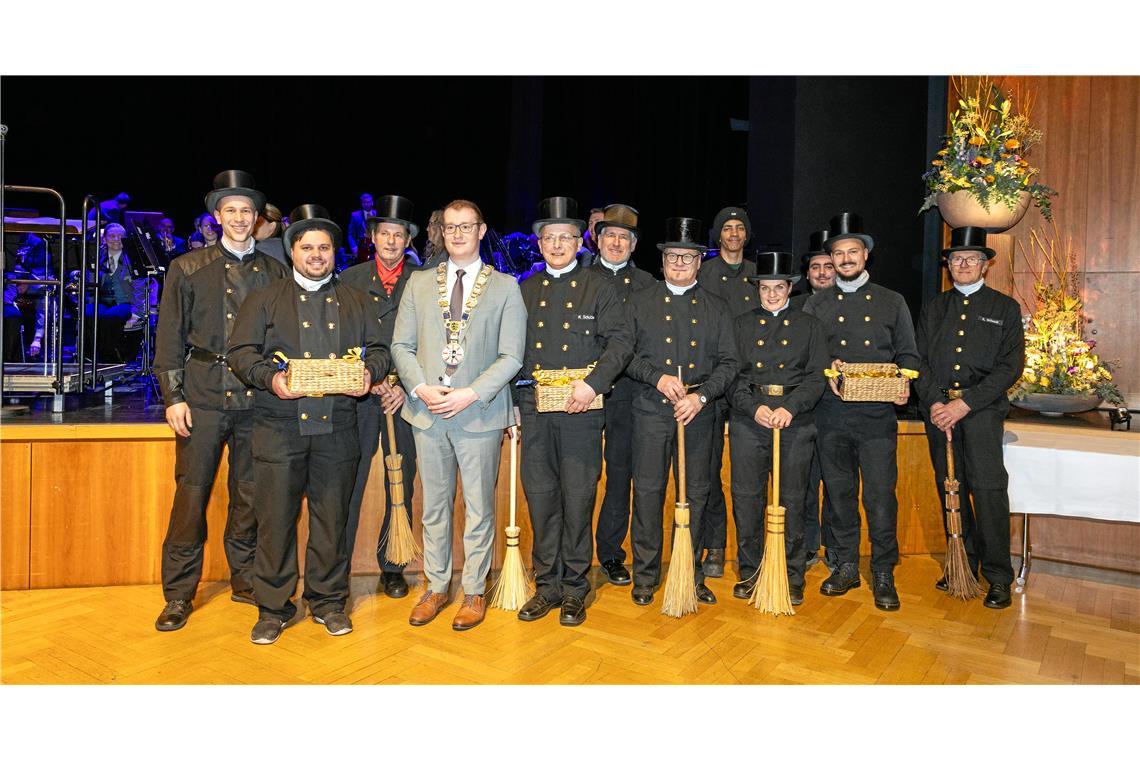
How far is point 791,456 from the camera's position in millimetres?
4410

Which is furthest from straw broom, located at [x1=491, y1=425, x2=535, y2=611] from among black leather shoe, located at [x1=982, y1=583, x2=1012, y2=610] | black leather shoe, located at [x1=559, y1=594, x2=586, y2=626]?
black leather shoe, located at [x1=982, y1=583, x2=1012, y2=610]

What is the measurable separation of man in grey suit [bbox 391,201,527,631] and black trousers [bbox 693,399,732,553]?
1.38 m

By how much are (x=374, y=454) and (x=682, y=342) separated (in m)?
1.92

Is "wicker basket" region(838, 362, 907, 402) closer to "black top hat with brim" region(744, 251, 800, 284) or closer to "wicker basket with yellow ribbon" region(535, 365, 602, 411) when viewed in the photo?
"black top hat with brim" region(744, 251, 800, 284)

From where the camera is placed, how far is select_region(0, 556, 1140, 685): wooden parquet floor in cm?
343

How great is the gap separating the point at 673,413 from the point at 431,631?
1729mm

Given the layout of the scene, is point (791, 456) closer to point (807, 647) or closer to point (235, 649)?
point (807, 647)

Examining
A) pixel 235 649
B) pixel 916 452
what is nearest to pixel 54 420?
pixel 235 649

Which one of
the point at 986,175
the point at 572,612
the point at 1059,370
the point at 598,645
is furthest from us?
the point at 986,175

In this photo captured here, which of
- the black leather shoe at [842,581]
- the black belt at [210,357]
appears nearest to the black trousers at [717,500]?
the black leather shoe at [842,581]

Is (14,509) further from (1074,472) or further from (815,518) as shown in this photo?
(1074,472)

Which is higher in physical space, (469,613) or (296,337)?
(296,337)

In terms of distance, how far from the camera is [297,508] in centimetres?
384

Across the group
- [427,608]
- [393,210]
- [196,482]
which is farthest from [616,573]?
[393,210]
